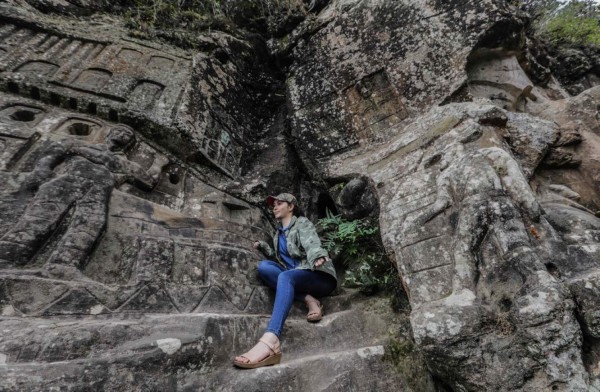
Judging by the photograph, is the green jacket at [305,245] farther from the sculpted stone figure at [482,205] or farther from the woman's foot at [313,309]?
the sculpted stone figure at [482,205]

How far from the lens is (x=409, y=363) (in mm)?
2930

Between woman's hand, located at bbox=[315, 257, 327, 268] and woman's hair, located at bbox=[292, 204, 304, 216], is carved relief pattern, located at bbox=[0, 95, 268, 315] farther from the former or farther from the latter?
woman's hand, located at bbox=[315, 257, 327, 268]

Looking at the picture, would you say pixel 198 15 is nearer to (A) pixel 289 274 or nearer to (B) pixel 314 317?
(A) pixel 289 274

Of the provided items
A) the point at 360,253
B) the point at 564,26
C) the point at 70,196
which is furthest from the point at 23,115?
the point at 564,26

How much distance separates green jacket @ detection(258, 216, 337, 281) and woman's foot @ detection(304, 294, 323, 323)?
0.38 meters

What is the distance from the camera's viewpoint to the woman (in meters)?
2.79

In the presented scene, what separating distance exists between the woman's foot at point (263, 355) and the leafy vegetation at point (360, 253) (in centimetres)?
152

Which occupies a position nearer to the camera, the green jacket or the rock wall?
the rock wall

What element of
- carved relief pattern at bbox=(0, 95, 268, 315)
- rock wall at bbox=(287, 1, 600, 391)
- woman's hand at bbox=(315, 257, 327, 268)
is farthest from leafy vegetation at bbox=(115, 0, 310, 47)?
woman's hand at bbox=(315, 257, 327, 268)

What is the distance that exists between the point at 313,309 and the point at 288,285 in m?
0.56

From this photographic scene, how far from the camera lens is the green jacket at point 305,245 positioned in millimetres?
3527

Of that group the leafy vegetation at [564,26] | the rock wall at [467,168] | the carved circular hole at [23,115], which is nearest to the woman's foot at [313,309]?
the rock wall at [467,168]

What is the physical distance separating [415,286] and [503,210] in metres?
1.05

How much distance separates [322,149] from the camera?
19.1 ft
